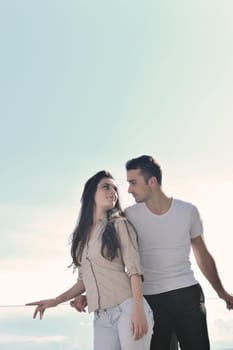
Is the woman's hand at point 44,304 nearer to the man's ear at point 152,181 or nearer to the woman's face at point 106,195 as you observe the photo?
the woman's face at point 106,195

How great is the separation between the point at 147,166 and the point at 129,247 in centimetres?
52

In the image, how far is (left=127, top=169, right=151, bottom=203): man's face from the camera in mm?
2776

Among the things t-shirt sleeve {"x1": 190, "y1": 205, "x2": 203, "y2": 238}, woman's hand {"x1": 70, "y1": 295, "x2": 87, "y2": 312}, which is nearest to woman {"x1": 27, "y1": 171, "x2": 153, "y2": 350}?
woman's hand {"x1": 70, "y1": 295, "x2": 87, "y2": 312}

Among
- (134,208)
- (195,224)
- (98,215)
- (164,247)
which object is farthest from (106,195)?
(195,224)

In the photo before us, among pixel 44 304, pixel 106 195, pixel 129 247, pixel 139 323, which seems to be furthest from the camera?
pixel 44 304

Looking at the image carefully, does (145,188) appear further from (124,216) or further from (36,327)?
(36,327)

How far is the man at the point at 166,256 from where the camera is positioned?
8.76ft

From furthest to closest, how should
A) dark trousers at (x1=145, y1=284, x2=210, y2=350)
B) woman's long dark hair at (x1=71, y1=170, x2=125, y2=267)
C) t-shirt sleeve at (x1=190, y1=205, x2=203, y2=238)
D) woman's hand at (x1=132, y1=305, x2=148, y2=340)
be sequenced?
1. t-shirt sleeve at (x1=190, y1=205, x2=203, y2=238)
2. dark trousers at (x1=145, y1=284, x2=210, y2=350)
3. woman's long dark hair at (x1=71, y1=170, x2=125, y2=267)
4. woman's hand at (x1=132, y1=305, x2=148, y2=340)

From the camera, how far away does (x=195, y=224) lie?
9.14ft

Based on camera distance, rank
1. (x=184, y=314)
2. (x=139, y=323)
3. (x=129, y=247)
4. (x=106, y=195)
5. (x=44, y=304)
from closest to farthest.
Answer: (x=139, y=323) → (x=129, y=247) → (x=106, y=195) → (x=184, y=314) → (x=44, y=304)

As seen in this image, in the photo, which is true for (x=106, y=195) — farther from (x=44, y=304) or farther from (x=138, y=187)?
(x=44, y=304)

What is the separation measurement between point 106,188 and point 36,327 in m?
1.36

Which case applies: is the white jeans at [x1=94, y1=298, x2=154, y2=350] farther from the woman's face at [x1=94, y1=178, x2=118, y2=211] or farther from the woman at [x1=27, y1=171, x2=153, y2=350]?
the woman's face at [x1=94, y1=178, x2=118, y2=211]

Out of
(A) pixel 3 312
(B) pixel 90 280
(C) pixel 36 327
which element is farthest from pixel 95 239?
(A) pixel 3 312
